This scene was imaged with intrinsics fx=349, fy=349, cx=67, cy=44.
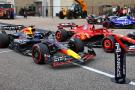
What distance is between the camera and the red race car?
11203mm

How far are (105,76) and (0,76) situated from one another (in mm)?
2616

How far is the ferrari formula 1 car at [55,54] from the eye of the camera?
9469 millimetres

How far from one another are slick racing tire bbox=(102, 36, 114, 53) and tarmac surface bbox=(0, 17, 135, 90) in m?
0.78

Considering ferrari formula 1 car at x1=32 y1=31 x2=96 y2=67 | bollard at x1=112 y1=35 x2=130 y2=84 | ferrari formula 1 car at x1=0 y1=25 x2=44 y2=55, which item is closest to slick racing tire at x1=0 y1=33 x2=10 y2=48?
ferrari formula 1 car at x1=0 y1=25 x2=44 y2=55

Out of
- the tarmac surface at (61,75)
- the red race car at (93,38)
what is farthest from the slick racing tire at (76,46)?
the tarmac surface at (61,75)

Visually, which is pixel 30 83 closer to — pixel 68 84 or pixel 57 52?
pixel 68 84

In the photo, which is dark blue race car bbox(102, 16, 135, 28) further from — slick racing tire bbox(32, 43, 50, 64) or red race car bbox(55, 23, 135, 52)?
slick racing tire bbox(32, 43, 50, 64)

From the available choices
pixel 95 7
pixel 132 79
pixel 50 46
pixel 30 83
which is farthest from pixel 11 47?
pixel 95 7

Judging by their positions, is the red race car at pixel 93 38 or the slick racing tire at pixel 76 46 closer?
the slick racing tire at pixel 76 46

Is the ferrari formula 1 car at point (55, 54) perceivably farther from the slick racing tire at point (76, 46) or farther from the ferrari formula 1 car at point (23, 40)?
the ferrari formula 1 car at point (23, 40)

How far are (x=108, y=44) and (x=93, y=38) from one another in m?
1.96

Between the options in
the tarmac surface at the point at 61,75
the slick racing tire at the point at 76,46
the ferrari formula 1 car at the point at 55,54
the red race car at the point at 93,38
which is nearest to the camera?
the tarmac surface at the point at 61,75

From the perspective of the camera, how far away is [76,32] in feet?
49.1

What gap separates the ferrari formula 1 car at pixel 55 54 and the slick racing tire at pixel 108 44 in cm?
168
